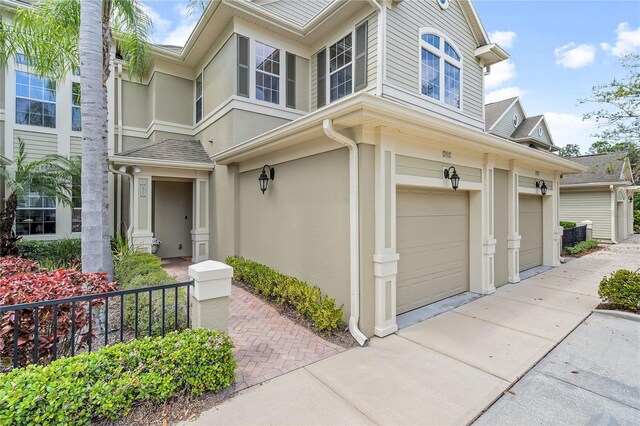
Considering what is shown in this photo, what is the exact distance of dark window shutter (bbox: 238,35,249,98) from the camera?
801 cm

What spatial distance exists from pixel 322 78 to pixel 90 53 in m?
5.86

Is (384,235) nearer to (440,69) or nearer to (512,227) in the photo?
(512,227)

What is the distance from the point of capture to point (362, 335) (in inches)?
167

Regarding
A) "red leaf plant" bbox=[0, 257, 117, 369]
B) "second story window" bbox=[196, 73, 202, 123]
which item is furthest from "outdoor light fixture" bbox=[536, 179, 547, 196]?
"second story window" bbox=[196, 73, 202, 123]

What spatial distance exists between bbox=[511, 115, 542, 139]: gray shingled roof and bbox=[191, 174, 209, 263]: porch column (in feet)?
52.5

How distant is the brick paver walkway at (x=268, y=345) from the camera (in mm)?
3516

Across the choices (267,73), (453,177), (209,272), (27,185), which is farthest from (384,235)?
(27,185)

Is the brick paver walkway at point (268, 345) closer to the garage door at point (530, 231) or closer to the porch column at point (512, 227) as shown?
the porch column at point (512, 227)

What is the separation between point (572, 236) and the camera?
1307 cm

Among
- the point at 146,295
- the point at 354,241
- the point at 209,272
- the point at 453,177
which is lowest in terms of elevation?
the point at 146,295

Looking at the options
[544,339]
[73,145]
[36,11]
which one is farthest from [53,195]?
[544,339]

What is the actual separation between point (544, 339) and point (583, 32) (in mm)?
9991

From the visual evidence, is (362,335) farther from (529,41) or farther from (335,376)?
(529,41)

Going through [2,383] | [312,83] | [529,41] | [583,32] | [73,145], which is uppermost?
[583,32]
